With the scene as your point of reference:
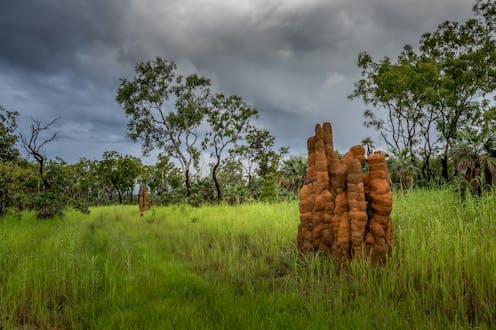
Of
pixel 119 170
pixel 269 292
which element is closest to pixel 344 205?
pixel 269 292

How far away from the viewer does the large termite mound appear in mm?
6207

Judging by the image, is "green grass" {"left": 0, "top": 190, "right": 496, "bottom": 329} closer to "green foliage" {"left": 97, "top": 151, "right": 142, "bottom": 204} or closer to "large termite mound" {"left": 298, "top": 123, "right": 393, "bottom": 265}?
"large termite mound" {"left": 298, "top": 123, "right": 393, "bottom": 265}

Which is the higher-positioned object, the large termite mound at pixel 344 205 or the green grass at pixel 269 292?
the large termite mound at pixel 344 205

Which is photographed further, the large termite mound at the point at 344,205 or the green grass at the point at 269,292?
the large termite mound at the point at 344,205

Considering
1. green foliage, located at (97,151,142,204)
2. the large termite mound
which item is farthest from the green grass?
green foliage, located at (97,151,142,204)

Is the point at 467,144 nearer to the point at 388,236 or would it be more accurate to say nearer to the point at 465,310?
the point at 388,236

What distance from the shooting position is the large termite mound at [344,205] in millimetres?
6207

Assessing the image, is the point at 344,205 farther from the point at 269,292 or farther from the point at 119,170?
the point at 119,170

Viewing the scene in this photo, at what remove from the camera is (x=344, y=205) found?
262 inches

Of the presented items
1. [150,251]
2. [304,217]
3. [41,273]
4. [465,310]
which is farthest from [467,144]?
[41,273]

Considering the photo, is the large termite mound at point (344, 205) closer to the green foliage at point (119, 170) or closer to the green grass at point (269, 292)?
the green grass at point (269, 292)

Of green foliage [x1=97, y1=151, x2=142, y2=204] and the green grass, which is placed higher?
green foliage [x1=97, y1=151, x2=142, y2=204]

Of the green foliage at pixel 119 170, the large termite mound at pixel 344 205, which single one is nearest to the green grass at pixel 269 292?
the large termite mound at pixel 344 205

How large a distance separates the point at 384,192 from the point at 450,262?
178 cm
